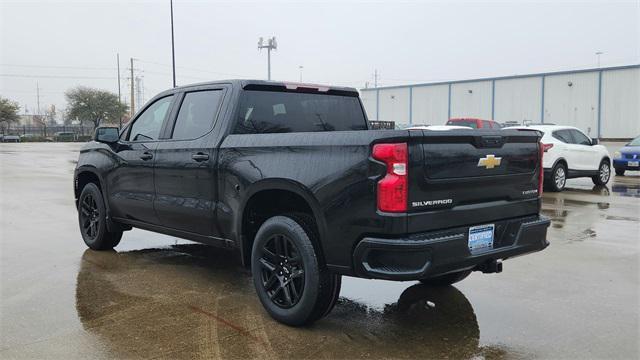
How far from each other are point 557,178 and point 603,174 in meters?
2.48

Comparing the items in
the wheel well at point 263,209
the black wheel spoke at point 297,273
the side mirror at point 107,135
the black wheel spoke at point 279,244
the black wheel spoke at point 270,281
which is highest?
the side mirror at point 107,135

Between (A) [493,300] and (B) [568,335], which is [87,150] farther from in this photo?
(B) [568,335]

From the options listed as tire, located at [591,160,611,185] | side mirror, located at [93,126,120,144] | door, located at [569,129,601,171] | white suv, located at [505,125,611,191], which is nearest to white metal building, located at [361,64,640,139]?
tire, located at [591,160,611,185]

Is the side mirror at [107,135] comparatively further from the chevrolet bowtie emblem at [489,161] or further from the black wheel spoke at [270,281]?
the chevrolet bowtie emblem at [489,161]

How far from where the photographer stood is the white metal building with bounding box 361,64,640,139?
139 ft

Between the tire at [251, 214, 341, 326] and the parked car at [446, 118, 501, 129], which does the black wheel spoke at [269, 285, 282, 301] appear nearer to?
the tire at [251, 214, 341, 326]

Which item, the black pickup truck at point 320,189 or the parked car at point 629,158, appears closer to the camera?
the black pickup truck at point 320,189

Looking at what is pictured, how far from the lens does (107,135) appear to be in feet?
21.1

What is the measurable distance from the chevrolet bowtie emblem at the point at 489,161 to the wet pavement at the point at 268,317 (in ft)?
4.13

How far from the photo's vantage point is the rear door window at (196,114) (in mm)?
5387

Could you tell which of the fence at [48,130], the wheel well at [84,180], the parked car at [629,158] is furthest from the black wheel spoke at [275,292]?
the fence at [48,130]

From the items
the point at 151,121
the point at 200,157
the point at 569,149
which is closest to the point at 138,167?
the point at 151,121

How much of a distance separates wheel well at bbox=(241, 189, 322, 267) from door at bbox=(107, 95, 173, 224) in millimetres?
1462

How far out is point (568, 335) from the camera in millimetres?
4270
